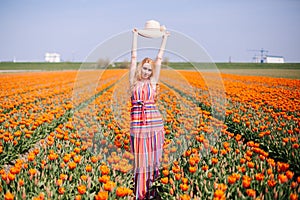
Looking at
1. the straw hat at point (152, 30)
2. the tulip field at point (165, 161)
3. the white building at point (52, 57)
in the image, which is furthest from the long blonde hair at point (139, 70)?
the white building at point (52, 57)

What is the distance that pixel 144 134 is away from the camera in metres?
4.21

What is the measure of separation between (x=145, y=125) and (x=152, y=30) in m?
1.25

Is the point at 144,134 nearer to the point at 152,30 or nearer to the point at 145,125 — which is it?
the point at 145,125

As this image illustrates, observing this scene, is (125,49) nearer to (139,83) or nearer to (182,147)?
(139,83)

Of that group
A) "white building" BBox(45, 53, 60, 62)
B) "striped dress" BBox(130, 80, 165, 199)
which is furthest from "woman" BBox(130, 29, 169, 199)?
"white building" BBox(45, 53, 60, 62)

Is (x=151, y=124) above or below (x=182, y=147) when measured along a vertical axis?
above

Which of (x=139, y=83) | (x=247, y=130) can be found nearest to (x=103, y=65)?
(x=139, y=83)

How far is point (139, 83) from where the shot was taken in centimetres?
430

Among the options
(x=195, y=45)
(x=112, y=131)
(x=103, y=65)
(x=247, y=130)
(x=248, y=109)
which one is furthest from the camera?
(x=248, y=109)

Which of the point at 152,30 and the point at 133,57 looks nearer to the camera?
the point at 152,30

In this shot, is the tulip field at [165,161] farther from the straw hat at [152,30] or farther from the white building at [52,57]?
the white building at [52,57]

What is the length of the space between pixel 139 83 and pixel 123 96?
232 inches

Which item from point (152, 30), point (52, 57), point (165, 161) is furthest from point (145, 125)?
point (52, 57)

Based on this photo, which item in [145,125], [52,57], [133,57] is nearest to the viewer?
[145,125]
